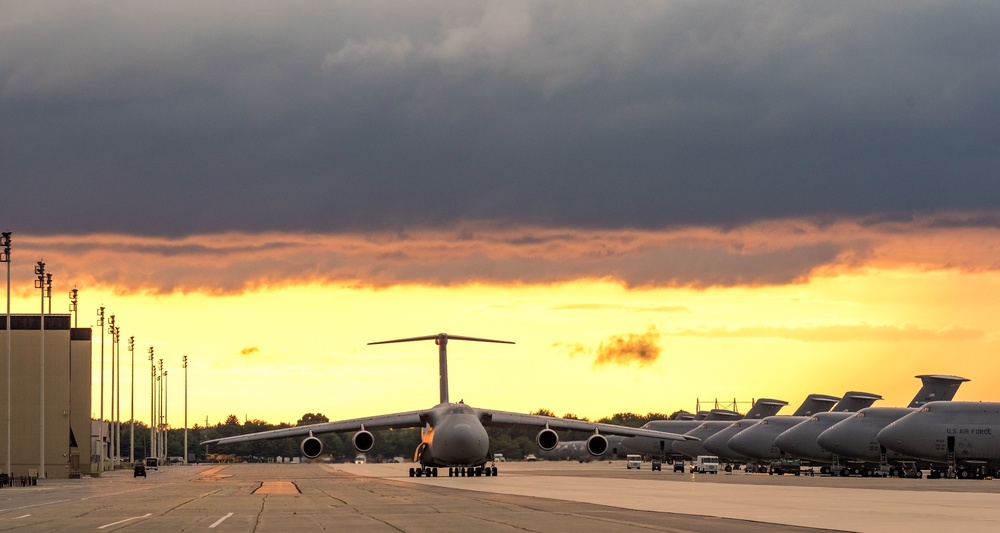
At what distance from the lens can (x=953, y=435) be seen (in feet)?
263

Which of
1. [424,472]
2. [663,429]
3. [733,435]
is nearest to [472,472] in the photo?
[424,472]

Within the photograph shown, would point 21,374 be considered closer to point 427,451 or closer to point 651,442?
point 427,451

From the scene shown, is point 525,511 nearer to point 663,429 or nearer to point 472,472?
point 472,472

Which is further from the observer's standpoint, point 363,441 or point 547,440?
point 547,440

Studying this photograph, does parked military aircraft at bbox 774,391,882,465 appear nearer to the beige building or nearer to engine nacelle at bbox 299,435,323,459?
engine nacelle at bbox 299,435,323,459

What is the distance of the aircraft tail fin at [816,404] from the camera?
388 ft

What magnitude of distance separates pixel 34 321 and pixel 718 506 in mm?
77568

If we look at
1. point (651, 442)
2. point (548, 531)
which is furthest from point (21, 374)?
point (548, 531)

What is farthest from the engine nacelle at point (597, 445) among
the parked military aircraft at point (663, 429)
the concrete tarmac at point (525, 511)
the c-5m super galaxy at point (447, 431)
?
the parked military aircraft at point (663, 429)

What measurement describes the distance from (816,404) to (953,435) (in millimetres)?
39770

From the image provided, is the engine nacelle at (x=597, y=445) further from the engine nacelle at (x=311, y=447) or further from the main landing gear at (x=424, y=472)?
the engine nacelle at (x=311, y=447)

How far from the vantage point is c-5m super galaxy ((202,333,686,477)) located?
75688 mm

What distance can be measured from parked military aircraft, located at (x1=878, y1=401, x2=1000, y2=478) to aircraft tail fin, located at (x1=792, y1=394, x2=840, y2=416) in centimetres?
3489

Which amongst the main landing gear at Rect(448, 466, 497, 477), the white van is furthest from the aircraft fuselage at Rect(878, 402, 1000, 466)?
the main landing gear at Rect(448, 466, 497, 477)
